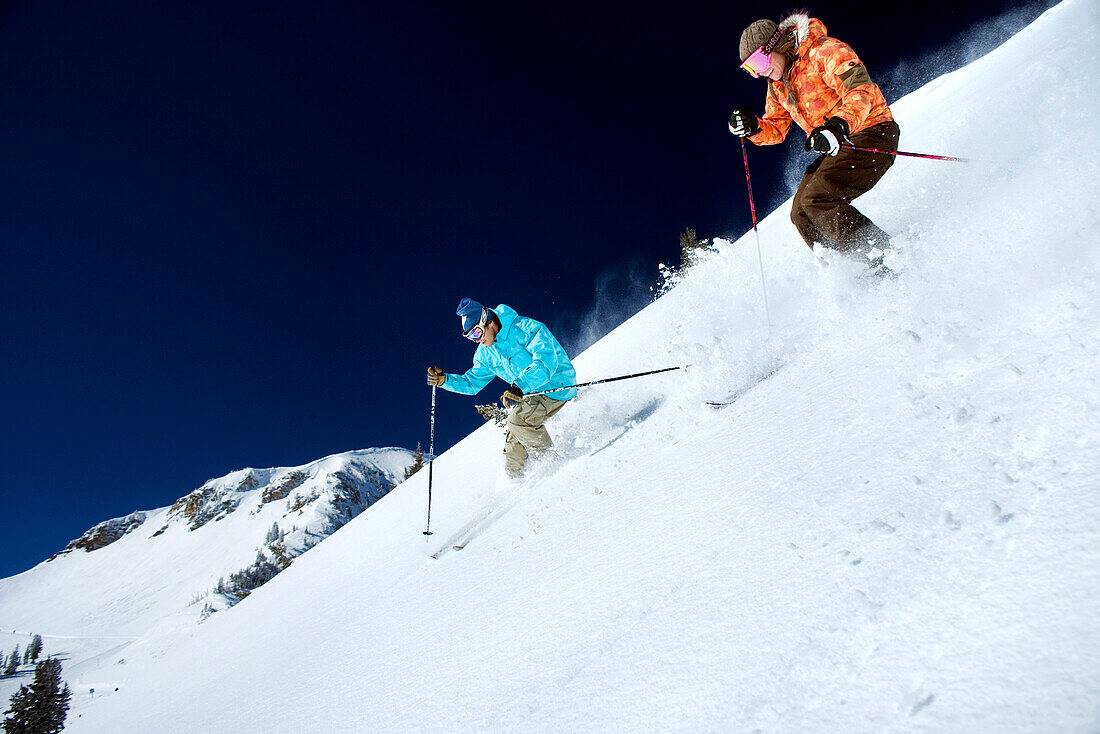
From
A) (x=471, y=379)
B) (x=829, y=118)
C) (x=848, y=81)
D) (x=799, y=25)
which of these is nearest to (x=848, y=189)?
(x=829, y=118)

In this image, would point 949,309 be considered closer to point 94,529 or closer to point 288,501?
point 288,501

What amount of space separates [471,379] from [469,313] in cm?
96

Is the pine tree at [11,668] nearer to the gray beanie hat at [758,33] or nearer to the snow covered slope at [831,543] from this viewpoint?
the snow covered slope at [831,543]

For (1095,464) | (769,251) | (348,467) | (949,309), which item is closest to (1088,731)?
(1095,464)

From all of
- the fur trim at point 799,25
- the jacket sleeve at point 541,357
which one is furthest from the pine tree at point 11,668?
the fur trim at point 799,25

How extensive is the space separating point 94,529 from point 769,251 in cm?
24843

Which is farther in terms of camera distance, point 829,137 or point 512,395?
point 512,395

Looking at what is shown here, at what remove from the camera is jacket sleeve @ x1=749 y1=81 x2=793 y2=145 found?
4.75 metres

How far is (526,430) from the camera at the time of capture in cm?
604

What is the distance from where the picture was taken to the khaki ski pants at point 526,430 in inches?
234

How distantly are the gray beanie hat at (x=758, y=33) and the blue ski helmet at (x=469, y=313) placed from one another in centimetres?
367

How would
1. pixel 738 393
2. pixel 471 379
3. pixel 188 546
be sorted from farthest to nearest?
pixel 188 546 → pixel 471 379 → pixel 738 393

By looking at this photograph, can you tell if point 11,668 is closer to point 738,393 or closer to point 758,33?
point 738,393

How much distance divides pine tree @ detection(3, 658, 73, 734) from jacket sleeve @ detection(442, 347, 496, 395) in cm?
3999
